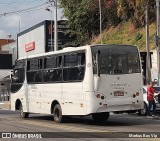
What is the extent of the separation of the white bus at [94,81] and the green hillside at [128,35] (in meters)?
22.0

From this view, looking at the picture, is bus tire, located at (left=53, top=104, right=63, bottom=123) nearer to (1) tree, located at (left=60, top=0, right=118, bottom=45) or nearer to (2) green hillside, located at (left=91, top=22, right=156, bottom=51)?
(2) green hillside, located at (left=91, top=22, right=156, bottom=51)

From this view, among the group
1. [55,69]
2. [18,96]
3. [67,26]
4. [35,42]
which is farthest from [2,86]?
[55,69]

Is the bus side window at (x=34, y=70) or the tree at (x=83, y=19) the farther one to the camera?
the tree at (x=83, y=19)

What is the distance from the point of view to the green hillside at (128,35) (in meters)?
44.5

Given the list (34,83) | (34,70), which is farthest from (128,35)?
(34,83)

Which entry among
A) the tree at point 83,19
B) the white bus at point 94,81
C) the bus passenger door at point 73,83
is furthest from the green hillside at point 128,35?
the bus passenger door at point 73,83

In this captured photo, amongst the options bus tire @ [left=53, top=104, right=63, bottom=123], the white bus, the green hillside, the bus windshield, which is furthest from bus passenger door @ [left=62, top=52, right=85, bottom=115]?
the green hillside

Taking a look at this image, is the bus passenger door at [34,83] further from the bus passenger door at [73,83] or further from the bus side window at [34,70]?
the bus passenger door at [73,83]

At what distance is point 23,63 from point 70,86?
17.0 feet

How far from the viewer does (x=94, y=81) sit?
18.8 metres

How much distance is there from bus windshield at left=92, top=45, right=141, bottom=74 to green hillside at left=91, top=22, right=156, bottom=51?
72.9ft

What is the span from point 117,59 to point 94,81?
142cm

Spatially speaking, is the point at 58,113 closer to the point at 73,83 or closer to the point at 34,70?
the point at 73,83

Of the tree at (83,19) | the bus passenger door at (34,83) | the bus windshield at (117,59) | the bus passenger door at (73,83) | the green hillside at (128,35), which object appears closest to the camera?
the bus windshield at (117,59)
